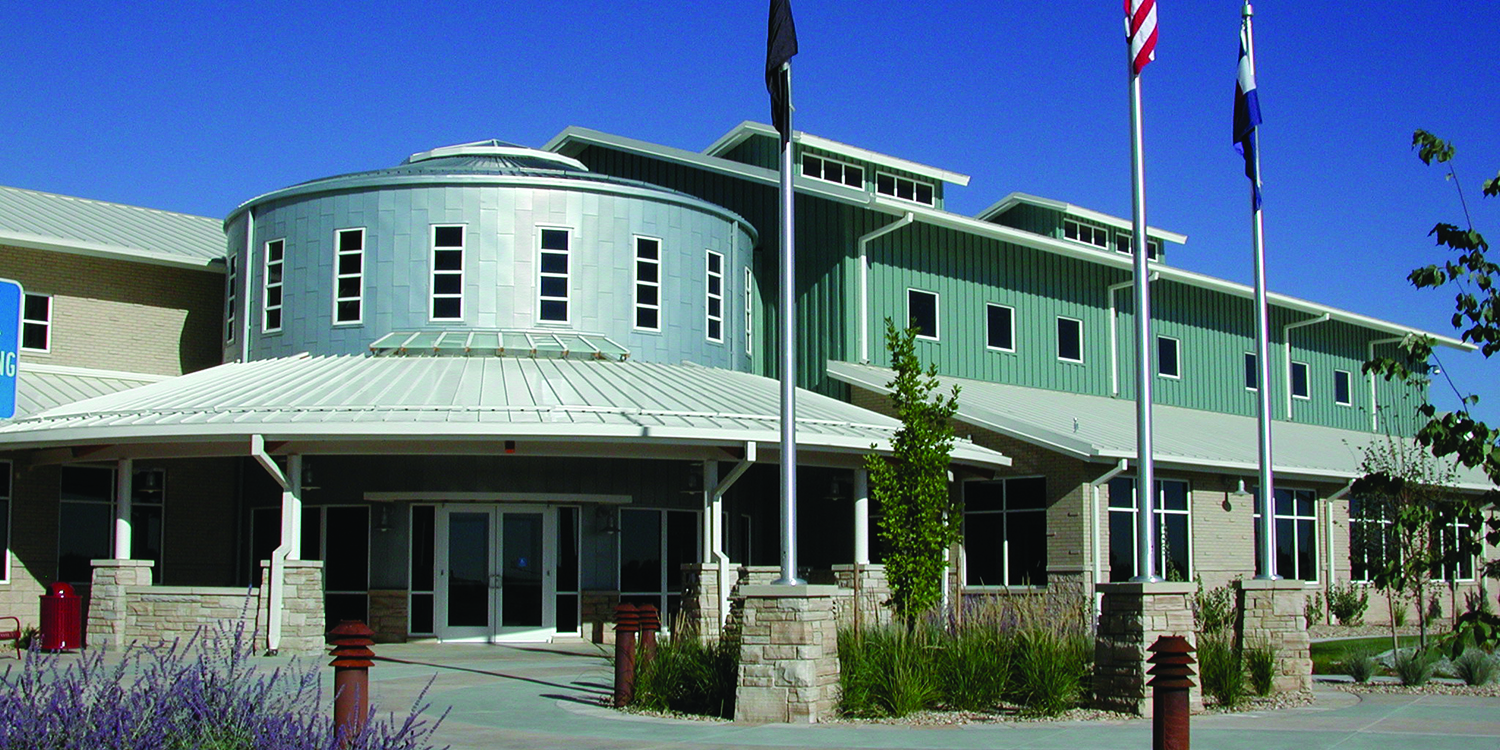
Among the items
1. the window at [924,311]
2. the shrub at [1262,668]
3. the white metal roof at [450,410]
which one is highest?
the window at [924,311]

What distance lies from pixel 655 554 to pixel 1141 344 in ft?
39.3

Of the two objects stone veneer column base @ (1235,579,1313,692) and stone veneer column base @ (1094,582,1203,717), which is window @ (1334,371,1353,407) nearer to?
stone veneer column base @ (1235,579,1313,692)

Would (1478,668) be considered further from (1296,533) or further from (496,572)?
(496,572)

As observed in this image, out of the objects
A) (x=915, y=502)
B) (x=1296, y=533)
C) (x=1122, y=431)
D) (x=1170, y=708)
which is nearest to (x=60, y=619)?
(x=915, y=502)

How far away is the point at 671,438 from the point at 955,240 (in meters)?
11.2

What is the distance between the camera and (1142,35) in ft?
51.2

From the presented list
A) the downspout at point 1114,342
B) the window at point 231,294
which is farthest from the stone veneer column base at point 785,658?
the downspout at point 1114,342

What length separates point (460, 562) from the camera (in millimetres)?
23750

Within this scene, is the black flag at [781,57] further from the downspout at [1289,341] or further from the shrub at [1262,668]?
the downspout at [1289,341]

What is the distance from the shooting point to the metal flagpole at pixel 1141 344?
571 inches

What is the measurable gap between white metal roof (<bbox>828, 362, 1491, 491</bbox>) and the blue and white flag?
677 centimetres

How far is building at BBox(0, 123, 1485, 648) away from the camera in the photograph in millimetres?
21203

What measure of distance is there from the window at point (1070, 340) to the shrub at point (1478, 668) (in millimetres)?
14563

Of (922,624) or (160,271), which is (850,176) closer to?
(160,271)
